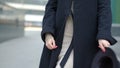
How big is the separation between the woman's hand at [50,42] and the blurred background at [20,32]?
2892mm

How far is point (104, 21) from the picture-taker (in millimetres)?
2082

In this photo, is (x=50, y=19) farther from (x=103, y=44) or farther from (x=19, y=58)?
(x=19, y=58)

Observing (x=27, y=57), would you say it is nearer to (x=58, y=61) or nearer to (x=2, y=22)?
(x=2, y=22)

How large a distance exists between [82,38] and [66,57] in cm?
16

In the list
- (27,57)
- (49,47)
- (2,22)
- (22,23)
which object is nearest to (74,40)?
(49,47)

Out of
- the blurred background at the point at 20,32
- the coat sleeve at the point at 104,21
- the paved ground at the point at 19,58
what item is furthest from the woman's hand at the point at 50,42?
the paved ground at the point at 19,58

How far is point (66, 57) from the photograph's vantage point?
2.15 metres

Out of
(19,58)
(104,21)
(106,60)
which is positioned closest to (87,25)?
(104,21)

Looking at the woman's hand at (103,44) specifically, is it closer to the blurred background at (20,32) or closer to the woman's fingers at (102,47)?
the woman's fingers at (102,47)

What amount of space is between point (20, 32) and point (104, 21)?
8972mm

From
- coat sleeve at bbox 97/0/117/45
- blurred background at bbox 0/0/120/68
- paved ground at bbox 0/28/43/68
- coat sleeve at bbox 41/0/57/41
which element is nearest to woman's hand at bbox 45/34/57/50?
coat sleeve at bbox 41/0/57/41

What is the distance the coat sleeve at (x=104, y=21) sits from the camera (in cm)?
206

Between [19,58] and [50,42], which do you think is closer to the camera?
[50,42]

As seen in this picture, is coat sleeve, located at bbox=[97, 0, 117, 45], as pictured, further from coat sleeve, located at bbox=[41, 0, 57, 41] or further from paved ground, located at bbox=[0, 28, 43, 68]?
paved ground, located at bbox=[0, 28, 43, 68]
